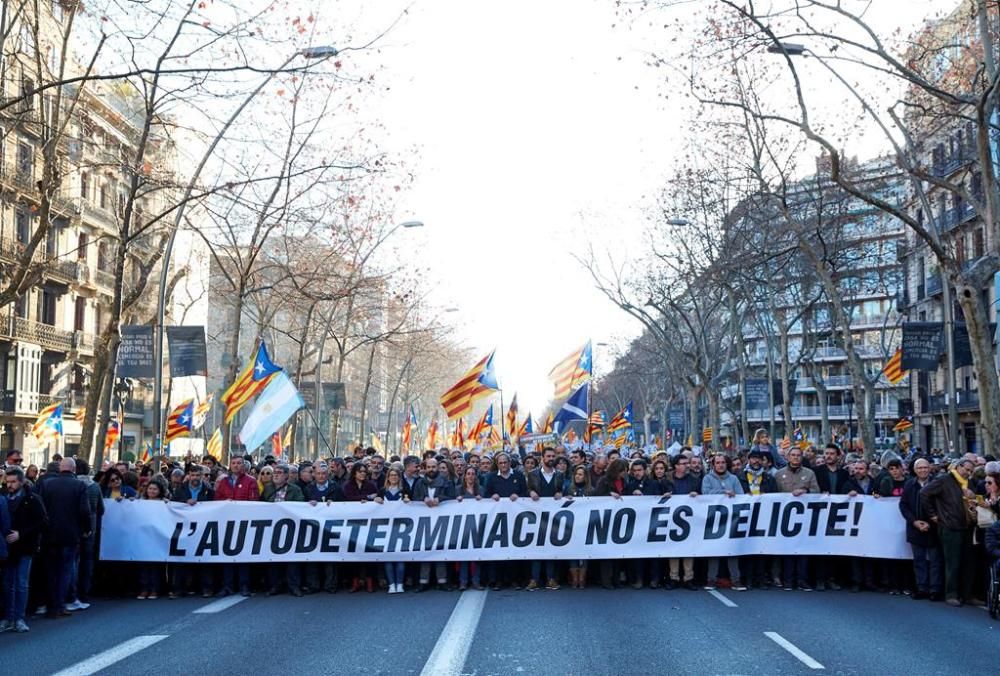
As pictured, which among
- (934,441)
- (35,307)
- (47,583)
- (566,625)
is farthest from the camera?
(934,441)

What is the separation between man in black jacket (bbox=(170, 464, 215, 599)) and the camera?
15.4m

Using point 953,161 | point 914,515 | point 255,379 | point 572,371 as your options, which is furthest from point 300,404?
point 953,161

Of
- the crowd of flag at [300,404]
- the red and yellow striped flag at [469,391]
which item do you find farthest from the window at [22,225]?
the red and yellow striped flag at [469,391]

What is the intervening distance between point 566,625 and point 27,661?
4929 millimetres

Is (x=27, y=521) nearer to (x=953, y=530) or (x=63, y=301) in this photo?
(x=953, y=530)

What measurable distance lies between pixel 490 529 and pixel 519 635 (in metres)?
4.04

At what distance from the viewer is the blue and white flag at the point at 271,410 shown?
19125mm

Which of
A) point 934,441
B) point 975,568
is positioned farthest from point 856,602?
point 934,441

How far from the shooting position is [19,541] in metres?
12.4

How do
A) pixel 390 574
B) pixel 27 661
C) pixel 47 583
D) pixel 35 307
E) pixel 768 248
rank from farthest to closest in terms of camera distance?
1. pixel 35 307
2. pixel 768 248
3. pixel 390 574
4. pixel 47 583
5. pixel 27 661

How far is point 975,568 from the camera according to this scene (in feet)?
46.4

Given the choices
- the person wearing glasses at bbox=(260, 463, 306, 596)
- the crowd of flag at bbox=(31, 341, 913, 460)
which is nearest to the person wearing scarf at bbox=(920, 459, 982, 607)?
the person wearing glasses at bbox=(260, 463, 306, 596)

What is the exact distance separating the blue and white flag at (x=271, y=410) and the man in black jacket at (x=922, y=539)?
9302 mm

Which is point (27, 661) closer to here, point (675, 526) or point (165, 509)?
point (165, 509)
